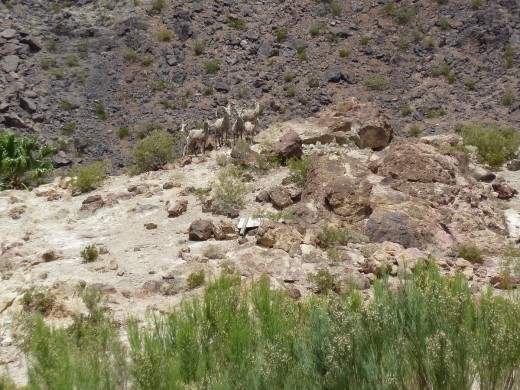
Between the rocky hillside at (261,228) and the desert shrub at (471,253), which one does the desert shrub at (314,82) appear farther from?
the desert shrub at (471,253)

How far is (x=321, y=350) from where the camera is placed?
5891 mm

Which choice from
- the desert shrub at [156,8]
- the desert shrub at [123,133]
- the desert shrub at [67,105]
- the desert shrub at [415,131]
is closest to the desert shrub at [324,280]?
the desert shrub at [415,131]

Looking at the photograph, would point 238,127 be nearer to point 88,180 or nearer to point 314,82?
point 88,180

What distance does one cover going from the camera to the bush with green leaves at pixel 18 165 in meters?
18.9

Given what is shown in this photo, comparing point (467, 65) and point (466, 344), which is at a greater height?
point (466, 344)

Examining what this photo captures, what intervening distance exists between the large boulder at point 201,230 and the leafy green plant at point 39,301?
10.3 ft

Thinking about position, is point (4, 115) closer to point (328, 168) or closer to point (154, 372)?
point (328, 168)

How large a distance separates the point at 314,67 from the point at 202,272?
75.5 ft

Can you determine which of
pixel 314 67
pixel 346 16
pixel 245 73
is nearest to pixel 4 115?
pixel 245 73

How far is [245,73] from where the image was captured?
104ft

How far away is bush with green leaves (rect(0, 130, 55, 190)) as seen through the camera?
62.1 feet

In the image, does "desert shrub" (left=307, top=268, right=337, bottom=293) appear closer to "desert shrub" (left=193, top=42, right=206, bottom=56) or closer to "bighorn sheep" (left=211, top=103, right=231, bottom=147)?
"bighorn sheep" (left=211, top=103, right=231, bottom=147)

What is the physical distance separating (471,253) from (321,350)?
6.46 meters

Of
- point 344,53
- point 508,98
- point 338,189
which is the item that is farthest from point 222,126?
point 344,53
